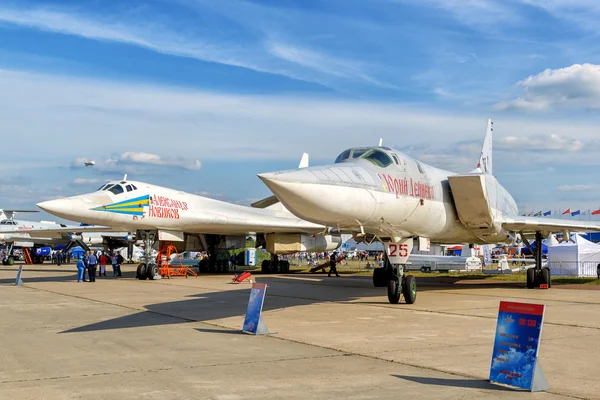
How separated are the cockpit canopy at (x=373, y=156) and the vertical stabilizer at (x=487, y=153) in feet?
28.2

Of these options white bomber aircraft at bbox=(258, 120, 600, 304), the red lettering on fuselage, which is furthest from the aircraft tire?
the red lettering on fuselage

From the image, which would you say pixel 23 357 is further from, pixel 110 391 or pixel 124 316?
pixel 124 316

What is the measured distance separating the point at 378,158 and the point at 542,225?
711cm

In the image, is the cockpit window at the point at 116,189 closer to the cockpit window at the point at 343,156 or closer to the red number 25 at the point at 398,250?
the cockpit window at the point at 343,156

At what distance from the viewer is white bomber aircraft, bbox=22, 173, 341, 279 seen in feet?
63.3

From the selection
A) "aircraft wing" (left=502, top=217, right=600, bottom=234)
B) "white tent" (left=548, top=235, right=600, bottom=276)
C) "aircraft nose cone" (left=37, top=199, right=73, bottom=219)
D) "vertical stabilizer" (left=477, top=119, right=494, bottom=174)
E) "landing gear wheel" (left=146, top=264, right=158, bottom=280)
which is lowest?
"landing gear wheel" (left=146, top=264, right=158, bottom=280)

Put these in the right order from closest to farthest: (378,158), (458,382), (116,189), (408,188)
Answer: (458,382), (378,158), (408,188), (116,189)

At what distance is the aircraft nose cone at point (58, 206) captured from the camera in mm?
17511

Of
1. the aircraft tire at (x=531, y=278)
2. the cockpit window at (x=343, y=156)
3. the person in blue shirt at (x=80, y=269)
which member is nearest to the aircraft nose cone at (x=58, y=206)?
the person in blue shirt at (x=80, y=269)

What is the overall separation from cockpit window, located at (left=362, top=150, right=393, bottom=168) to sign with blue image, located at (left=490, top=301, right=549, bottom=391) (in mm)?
5882

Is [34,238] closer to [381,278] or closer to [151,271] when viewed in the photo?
[151,271]

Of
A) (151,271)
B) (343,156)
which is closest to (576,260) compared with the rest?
(151,271)

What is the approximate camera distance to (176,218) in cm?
2219

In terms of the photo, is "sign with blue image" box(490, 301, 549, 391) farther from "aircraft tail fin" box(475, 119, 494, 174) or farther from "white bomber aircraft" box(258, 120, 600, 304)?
"aircraft tail fin" box(475, 119, 494, 174)
